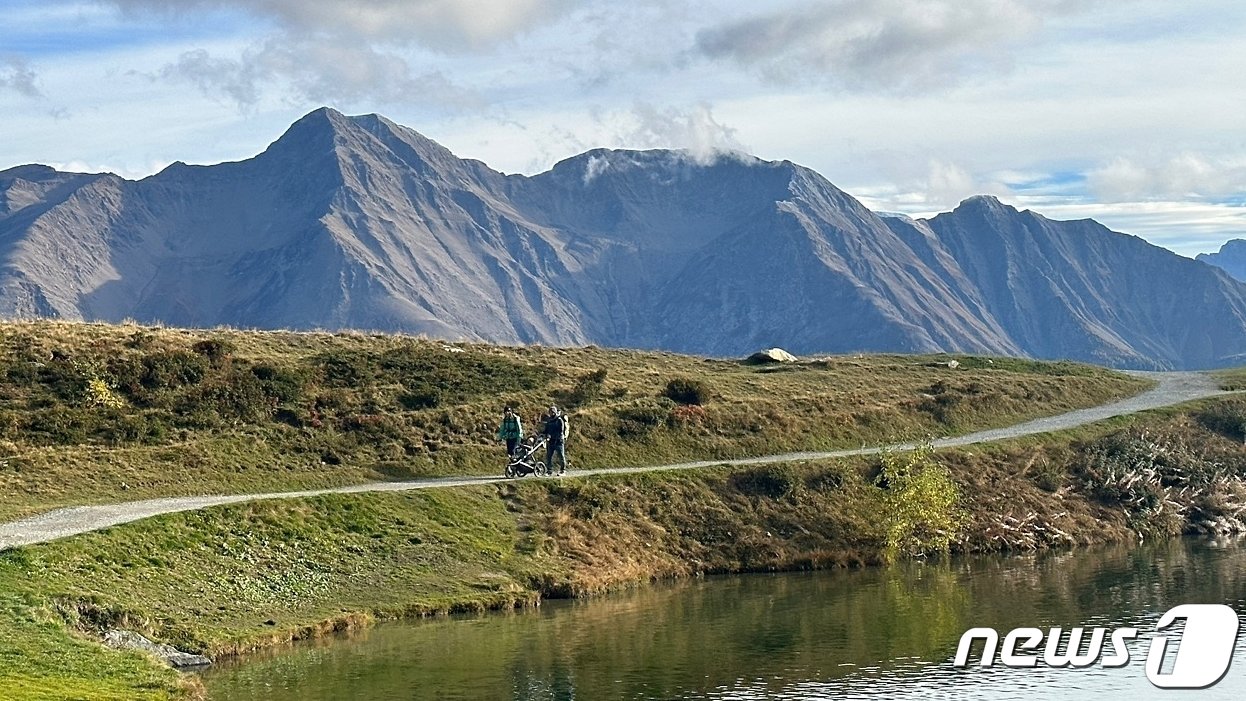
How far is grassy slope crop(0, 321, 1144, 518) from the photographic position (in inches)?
2388

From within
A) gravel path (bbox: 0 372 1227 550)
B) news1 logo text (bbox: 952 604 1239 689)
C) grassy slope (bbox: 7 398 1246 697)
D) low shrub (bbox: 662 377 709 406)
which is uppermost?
low shrub (bbox: 662 377 709 406)

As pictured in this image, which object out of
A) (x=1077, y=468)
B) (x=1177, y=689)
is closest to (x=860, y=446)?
(x=1077, y=468)

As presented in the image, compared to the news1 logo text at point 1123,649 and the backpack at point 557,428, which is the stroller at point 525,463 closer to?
the backpack at point 557,428

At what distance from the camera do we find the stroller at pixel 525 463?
6253cm

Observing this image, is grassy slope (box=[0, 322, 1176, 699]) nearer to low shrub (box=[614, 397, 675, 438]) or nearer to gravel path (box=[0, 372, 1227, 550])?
low shrub (box=[614, 397, 675, 438])

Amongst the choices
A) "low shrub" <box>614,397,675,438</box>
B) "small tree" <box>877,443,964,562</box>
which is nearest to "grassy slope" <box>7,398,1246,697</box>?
"small tree" <box>877,443,964,562</box>

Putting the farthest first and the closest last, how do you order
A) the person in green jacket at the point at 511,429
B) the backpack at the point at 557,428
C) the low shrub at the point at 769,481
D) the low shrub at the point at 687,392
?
1. the low shrub at the point at 687,392
2. the low shrub at the point at 769,481
3. the backpack at the point at 557,428
4. the person in green jacket at the point at 511,429

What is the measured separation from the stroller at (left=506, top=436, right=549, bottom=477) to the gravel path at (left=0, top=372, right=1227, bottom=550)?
802mm

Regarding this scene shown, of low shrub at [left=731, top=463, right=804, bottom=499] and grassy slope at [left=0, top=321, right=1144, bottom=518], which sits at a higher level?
grassy slope at [left=0, top=321, right=1144, bottom=518]

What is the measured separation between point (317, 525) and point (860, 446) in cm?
3548

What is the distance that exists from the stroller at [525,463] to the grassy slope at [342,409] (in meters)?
4.33

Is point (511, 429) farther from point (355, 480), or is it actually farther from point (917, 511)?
point (917, 511)

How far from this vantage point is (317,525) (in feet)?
173

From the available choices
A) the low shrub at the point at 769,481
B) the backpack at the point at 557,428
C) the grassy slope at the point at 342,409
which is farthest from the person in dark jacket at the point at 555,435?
the low shrub at the point at 769,481
